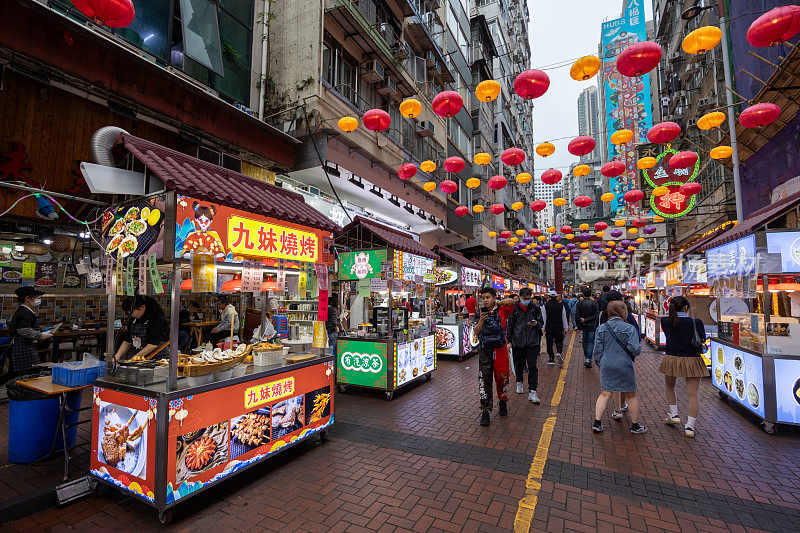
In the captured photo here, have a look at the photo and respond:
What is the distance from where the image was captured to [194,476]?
3.73m

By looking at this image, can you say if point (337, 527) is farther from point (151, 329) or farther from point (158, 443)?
point (151, 329)

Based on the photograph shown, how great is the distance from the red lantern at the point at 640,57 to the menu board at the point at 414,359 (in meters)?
6.58

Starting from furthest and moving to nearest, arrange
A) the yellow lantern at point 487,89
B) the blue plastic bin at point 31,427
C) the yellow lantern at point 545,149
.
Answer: the yellow lantern at point 545,149 < the yellow lantern at point 487,89 < the blue plastic bin at point 31,427

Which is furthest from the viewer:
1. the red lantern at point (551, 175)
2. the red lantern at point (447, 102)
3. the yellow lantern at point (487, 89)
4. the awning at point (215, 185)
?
the red lantern at point (551, 175)

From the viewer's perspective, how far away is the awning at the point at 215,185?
3863 mm

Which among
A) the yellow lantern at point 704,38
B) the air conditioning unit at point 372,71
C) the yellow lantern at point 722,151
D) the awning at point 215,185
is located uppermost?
the air conditioning unit at point 372,71

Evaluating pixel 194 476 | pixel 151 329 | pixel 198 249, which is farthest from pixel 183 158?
pixel 194 476

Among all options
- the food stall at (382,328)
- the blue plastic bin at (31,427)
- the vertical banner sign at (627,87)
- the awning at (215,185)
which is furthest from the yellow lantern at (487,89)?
the vertical banner sign at (627,87)

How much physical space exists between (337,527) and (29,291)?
6828mm

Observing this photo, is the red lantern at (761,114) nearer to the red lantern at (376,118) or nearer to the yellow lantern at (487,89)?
the yellow lantern at (487,89)

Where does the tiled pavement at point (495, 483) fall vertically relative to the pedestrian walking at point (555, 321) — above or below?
below

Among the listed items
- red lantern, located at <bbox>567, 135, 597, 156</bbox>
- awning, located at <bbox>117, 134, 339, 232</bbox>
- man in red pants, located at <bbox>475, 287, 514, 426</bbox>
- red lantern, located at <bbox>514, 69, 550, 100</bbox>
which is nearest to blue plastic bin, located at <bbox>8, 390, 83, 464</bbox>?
awning, located at <bbox>117, 134, 339, 232</bbox>

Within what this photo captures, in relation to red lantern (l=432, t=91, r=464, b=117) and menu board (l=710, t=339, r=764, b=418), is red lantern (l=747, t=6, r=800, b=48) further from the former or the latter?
menu board (l=710, t=339, r=764, b=418)

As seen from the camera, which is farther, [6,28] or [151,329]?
[151,329]
